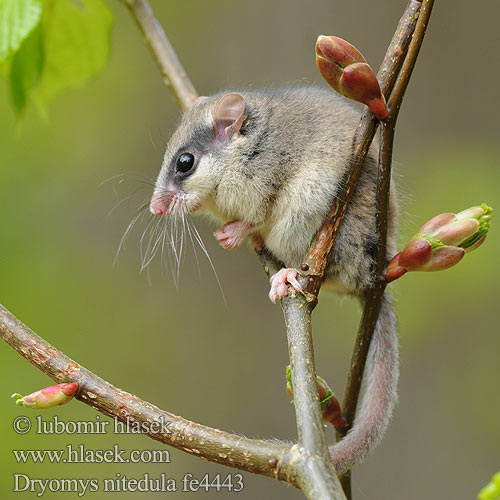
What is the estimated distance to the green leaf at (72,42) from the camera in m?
2.53

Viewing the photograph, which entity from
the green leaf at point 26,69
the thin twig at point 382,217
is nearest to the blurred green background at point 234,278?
the green leaf at point 26,69

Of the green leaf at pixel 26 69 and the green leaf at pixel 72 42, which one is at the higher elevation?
the green leaf at pixel 72 42

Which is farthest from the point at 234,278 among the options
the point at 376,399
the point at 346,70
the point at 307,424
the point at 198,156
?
the point at 307,424

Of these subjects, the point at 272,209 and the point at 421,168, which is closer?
the point at 272,209

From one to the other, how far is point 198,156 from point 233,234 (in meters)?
0.39

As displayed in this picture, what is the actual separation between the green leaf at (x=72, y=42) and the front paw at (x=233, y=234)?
769 mm

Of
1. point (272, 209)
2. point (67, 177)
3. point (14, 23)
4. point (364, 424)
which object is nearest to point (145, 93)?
point (67, 177)

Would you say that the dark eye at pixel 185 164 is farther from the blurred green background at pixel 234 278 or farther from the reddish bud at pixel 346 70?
the blurred green background at pixel 234 278

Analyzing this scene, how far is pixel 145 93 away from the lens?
532 cm

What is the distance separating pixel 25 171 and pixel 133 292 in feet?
3.84

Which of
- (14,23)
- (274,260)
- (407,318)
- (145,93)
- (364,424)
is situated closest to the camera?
(14,23)

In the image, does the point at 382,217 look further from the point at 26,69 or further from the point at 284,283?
the point at 26,69

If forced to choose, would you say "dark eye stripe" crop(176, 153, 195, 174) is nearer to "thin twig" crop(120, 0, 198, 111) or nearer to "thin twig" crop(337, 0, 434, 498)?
"thin twig" crop(120, 0, 198, 111)

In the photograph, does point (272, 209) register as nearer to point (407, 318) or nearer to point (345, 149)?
point (345, 149)
